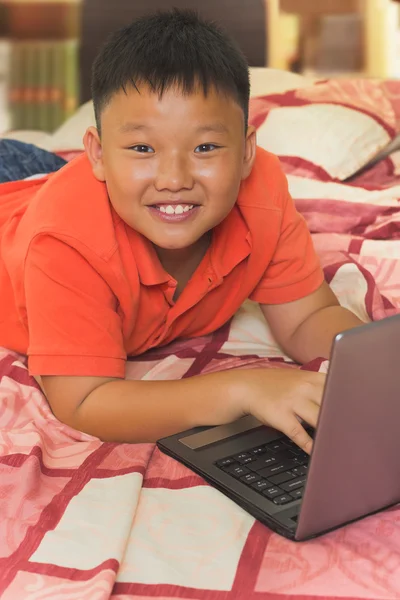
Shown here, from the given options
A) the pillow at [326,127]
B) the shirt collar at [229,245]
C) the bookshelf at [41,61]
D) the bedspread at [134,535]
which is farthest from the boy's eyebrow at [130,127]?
the bookshelf at [41,61]

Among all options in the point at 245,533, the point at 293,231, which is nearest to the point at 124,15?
the point at 293,231

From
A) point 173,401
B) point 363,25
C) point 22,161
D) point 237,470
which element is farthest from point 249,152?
point 363,25

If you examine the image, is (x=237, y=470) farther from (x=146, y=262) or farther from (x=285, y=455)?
(x=146, y=262)

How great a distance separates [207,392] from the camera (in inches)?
40.0

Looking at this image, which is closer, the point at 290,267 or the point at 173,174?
the point at 173,174

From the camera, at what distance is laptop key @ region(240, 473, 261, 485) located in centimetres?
88

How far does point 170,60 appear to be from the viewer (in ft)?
3.43

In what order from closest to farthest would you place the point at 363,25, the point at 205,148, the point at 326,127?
the point at 205,148
the point at 326,127
the point at 363,25

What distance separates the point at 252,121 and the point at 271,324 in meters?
0.81

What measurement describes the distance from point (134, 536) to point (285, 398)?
0.77 feet

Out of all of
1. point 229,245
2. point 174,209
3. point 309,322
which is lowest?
point 309,322

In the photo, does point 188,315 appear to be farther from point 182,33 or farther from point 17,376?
point 182,33

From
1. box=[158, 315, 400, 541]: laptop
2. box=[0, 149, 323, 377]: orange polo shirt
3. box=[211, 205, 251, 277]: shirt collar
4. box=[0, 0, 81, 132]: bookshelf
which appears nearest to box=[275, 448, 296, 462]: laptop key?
box=[158, 315, 400, 541]: laptop

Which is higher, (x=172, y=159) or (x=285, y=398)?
(x=172, y=159)
